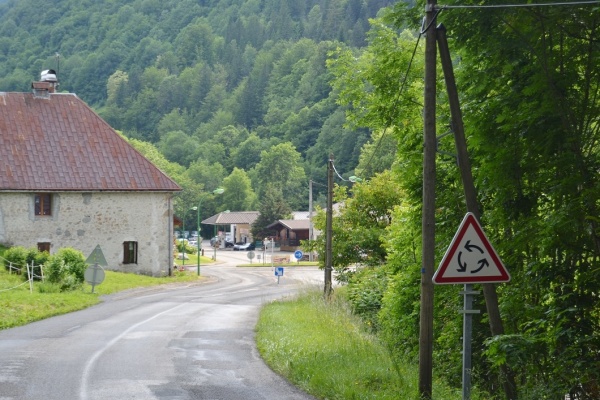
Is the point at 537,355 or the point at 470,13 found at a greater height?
the point at 470,13

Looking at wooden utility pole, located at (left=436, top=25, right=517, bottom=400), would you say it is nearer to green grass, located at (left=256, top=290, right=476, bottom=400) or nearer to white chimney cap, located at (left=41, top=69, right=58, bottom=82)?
green grass, located at (left=256, top=290, right=476, bottom=400)

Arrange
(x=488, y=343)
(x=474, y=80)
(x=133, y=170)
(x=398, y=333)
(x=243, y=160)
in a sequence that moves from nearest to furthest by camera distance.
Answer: (x=488, y=343), (x=474, y=80), (x=398, y=333), (x=133, y=170), (x=243, y=160)

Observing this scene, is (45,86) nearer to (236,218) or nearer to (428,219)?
(428,219)

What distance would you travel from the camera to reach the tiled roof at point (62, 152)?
47219mm

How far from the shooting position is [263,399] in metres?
12.5

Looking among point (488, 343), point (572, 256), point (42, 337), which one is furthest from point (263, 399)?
point (42, 337)

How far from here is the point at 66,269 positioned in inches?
1391

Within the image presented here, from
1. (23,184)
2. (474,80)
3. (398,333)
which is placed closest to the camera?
(474,80)

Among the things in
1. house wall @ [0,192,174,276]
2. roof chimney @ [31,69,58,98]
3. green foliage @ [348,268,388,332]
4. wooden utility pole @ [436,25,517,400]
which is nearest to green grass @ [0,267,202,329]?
house wall @ [0,192,174,276]

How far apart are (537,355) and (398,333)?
7597mm

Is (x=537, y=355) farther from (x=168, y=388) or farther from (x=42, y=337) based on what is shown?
(x=42, y=337)

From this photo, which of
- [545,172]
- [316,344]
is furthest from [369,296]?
[545,172]

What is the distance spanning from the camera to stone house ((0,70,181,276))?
47.1 meters

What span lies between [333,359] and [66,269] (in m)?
22.4
